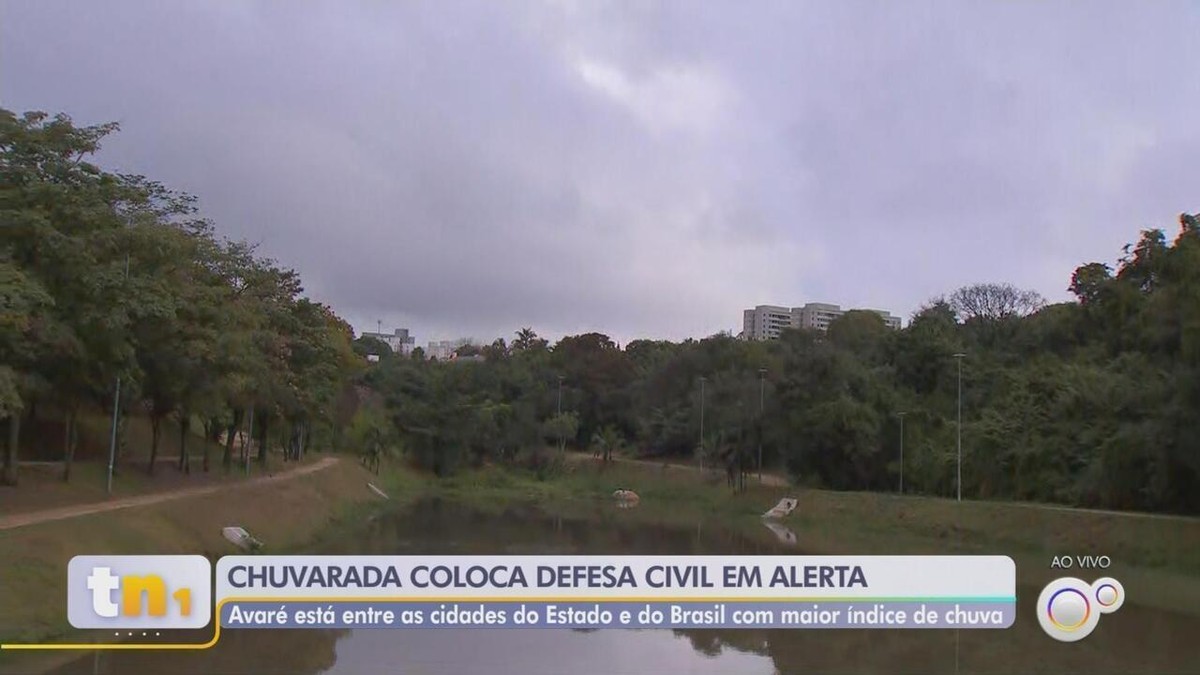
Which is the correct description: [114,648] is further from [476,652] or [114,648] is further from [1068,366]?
[1068,366]

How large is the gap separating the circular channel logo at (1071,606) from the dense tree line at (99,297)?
56.6 feet

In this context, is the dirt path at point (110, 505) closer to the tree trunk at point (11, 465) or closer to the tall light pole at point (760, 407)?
the tree trunk at point (11, 465)

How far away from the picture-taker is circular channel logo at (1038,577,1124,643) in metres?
13.8

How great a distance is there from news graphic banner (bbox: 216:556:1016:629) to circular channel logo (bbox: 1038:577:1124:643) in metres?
0.69

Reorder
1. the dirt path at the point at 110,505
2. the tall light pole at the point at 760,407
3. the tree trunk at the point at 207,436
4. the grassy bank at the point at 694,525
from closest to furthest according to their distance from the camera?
the grassy bank at the point at 694,525, the dirt path at the point at 110,505, the tree trunk at the point at 207,436, the tall light pole at the point at 760,407

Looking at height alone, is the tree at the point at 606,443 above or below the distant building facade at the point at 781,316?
below

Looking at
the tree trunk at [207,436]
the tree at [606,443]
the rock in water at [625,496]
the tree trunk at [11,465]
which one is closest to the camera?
the tree trunk at [11,465]

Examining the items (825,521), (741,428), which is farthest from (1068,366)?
(741,428)

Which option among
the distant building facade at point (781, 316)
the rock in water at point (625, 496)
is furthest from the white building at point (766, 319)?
the rock in water at point (625, 496)

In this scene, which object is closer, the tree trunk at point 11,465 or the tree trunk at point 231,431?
the tree trunk at point 11,465

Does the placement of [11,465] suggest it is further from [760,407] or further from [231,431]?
[760,407]

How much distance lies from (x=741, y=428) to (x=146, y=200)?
41.2 meters

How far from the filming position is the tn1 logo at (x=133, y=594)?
1227cm

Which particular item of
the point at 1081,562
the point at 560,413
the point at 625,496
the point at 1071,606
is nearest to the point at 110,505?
the point at 1071,606
